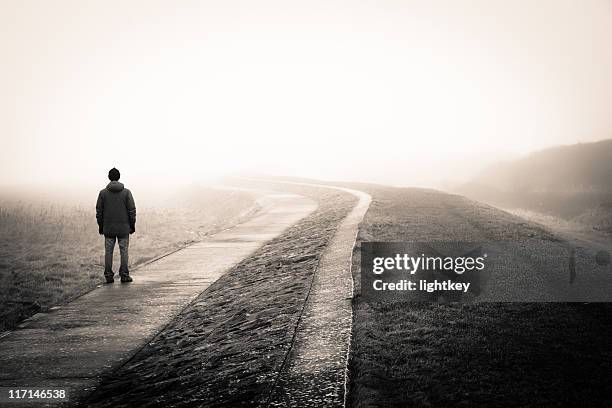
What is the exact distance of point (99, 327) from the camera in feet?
20.5

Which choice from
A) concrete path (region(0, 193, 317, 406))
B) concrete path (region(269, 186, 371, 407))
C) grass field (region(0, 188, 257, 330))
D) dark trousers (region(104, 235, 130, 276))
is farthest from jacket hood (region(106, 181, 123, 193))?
concrete path (region(269, 186, 371, 407))

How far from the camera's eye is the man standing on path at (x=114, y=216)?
891 centimetres

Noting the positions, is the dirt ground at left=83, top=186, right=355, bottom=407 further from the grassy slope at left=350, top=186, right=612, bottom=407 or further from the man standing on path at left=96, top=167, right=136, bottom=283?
the man standing on path at left=96, top=167, right=136, bottom=283

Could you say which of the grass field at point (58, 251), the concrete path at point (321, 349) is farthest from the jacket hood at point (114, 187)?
the concrete path at point (321, 349)

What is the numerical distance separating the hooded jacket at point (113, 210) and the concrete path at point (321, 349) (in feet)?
13.5

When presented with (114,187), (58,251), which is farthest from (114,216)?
(58,251)

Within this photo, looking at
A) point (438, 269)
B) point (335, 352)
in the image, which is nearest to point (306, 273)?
point (438, 269)

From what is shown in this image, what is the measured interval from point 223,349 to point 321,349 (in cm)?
134

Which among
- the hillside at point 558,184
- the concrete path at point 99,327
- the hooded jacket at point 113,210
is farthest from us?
the hillside at point 558,184

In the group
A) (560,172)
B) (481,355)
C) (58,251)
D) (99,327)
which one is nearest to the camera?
(481,355)

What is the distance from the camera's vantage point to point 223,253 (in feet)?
37.7

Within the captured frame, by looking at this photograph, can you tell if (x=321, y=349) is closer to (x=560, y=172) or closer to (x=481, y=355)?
(x=481, y=355)

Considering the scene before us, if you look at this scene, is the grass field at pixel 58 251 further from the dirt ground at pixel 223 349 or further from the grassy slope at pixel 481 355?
the grassy slope at pixel 481 355

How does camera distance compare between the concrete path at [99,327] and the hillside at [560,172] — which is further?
the hillside at [560,172]
